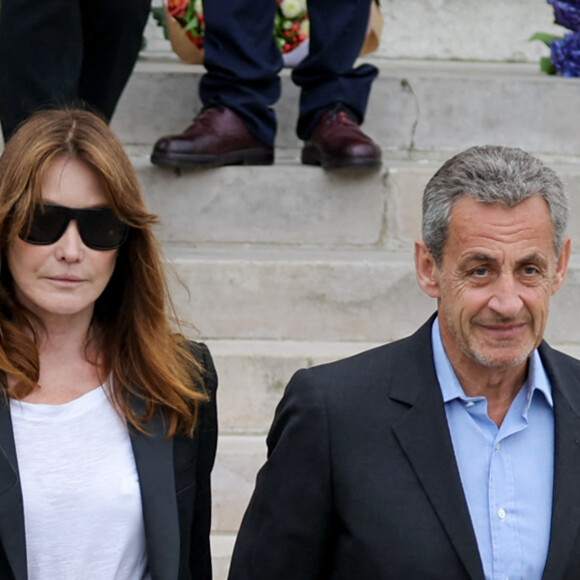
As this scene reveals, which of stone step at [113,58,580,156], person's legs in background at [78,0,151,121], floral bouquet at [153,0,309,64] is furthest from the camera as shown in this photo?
floral bouquet at [153,0,309,64]

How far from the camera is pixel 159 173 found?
169 inches

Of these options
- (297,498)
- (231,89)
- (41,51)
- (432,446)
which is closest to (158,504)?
(297,498)

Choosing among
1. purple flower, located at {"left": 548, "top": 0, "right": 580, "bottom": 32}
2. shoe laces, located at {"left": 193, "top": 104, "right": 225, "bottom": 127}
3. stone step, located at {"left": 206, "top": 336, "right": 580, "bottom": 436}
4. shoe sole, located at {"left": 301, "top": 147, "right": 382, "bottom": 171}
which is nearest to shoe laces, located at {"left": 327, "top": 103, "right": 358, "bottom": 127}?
shoe sole, located at {"left": 301, "top": 147, "right": 382, "bottom": 171}

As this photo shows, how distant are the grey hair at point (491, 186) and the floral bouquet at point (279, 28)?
9.28 ft

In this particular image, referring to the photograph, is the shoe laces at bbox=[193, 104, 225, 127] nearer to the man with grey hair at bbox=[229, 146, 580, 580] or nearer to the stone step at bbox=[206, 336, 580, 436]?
the stone step at bbox=[206, 336, 580, 436]

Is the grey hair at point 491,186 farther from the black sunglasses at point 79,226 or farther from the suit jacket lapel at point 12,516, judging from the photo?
the suit jacket lapel at point 12,516

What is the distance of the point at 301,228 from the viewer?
435cm

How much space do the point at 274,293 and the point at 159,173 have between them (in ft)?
1.86

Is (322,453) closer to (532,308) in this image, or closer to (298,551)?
(298,551)

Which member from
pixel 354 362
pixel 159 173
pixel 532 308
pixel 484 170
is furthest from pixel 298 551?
pixel 159 173

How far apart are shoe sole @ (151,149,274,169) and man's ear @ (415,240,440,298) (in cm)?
196

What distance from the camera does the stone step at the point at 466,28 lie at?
19.8 feet

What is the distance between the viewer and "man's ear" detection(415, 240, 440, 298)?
7.55 feet

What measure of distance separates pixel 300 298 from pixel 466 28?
2378mm
